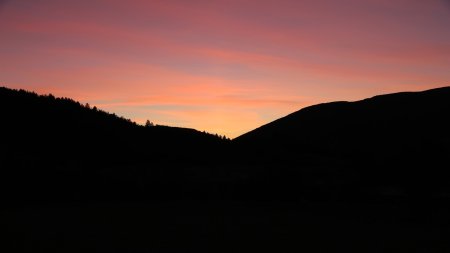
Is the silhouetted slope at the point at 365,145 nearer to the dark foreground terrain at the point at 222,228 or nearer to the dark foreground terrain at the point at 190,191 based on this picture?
the dark foreground terrain at the point at 190,191

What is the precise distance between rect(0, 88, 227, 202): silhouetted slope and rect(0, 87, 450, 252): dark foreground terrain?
77mm

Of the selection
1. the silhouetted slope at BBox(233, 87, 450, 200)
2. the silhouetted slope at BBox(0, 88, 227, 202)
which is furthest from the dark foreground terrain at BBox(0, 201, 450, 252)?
the silhouetted slope at BBox(233, 87, 450, 200)

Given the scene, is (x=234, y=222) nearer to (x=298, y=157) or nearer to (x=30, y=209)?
(x=30, y=209)

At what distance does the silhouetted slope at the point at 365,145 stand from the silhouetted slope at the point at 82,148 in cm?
408

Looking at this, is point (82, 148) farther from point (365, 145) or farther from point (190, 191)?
point (365, 145)

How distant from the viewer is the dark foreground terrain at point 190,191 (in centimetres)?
1196

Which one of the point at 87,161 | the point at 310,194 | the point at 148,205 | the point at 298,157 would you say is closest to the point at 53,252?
the point at 148,205

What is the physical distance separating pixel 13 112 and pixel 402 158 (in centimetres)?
2344

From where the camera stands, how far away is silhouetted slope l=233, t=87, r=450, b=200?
21.3m

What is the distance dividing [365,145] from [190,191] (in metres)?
23.5

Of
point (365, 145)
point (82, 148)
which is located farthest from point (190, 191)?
point (365, 145)

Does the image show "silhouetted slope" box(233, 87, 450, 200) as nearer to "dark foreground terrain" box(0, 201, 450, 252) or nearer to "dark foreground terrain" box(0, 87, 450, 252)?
"dark foreground terrain" box(0, 87, 450, 252)

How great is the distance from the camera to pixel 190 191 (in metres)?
19.3

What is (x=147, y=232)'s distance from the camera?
1251cm
